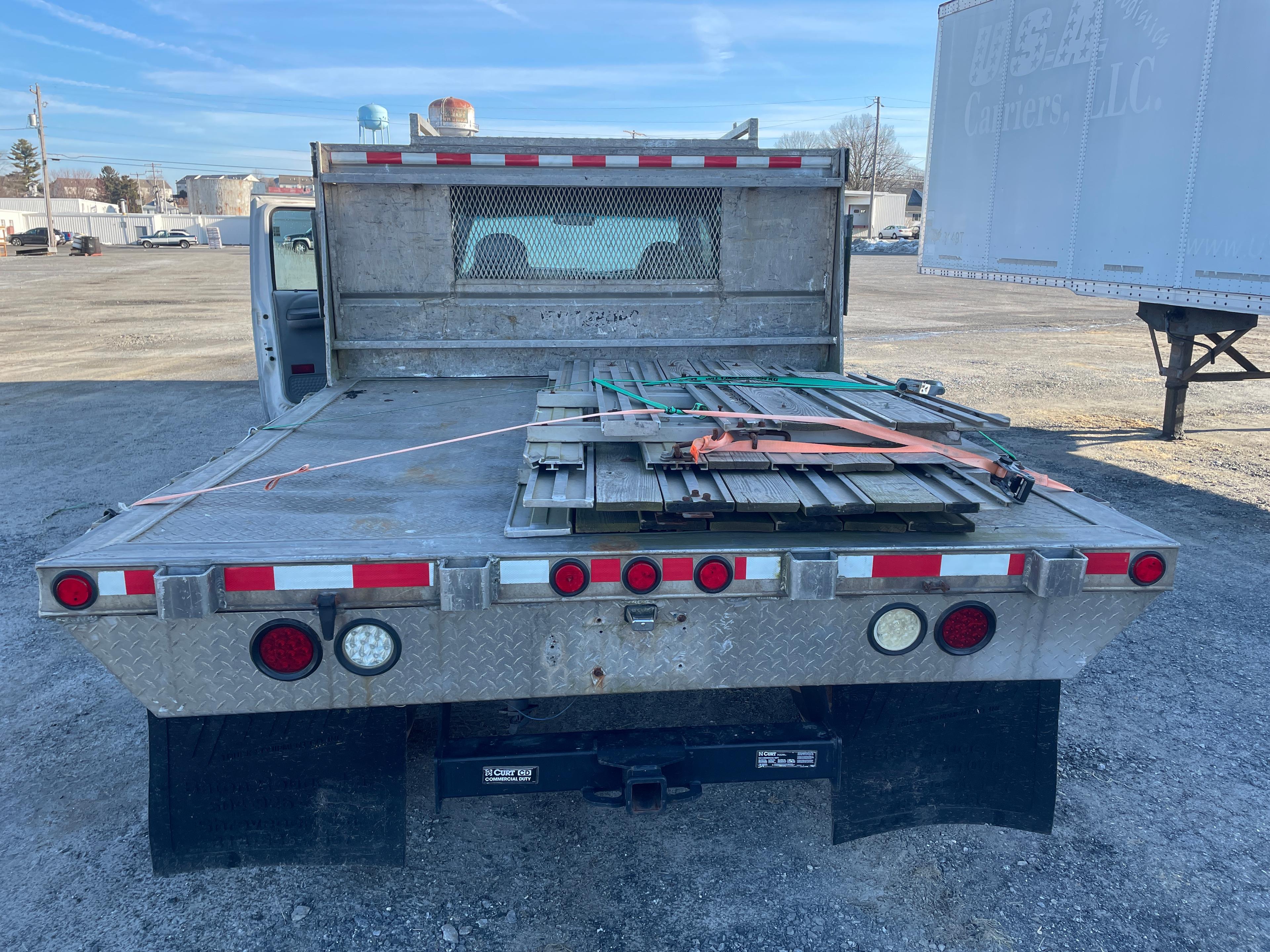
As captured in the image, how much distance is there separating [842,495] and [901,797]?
46.0 inches

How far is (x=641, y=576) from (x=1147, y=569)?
1.38 m

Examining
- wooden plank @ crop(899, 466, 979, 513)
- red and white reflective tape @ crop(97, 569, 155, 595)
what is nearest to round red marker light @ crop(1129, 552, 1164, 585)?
wooden plank @ crop(899, 466, 979, 513)

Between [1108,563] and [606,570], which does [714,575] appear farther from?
[1108,563]

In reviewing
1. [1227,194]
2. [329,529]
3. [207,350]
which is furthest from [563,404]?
[207,350]

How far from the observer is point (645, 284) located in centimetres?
494

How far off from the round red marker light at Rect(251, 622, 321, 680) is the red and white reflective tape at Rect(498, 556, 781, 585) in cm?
52

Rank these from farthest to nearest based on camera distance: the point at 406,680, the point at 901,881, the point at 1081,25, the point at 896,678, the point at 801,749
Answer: the point at 1081,25 < the point at 901,881 < the point at 801,749 < the point at 896,678 < the point at 406,680

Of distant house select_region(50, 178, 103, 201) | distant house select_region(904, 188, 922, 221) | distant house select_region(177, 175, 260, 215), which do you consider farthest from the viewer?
distant house select_region(50, 178, 103, 201)

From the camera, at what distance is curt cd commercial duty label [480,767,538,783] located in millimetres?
2684

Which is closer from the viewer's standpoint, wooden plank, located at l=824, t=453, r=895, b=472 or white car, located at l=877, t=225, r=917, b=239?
wooden plank, located at l=824, t=453, r=895, b=472

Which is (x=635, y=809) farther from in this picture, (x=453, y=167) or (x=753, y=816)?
(x=453, y=167)

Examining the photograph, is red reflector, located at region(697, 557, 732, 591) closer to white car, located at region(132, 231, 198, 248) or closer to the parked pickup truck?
the parked pickup truck

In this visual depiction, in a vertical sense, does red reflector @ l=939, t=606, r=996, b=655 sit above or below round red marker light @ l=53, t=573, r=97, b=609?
below

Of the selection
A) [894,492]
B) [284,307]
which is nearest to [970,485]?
[894,492]
